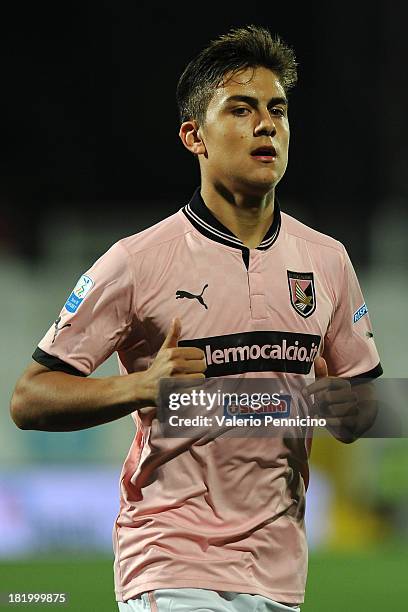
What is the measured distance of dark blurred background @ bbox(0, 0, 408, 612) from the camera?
31.8 ft

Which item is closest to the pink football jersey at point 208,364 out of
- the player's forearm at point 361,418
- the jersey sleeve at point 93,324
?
the jersey sleeve at point 93,324

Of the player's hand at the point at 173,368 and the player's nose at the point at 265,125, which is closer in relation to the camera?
the player's hand at the point at 173,368

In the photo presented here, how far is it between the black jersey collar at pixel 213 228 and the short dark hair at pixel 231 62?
0.24 metres

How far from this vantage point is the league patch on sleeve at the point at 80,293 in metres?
2.85

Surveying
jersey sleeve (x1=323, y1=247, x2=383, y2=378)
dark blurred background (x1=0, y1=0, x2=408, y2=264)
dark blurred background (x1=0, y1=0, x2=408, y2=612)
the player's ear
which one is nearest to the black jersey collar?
the player's ear

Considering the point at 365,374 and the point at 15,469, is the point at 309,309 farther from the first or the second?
the point at 15,469

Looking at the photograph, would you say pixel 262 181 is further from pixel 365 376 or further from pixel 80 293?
pixel 365 376

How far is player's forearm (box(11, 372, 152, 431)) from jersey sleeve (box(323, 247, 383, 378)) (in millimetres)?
727

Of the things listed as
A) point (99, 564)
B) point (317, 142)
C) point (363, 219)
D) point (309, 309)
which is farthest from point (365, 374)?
point (317, 142)

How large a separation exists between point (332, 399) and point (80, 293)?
70 centimetres

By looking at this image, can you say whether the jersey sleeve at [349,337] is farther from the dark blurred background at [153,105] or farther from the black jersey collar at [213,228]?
the dark blurred background at [153,105]

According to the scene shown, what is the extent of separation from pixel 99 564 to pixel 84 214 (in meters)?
6.03

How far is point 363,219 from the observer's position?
12.5 m

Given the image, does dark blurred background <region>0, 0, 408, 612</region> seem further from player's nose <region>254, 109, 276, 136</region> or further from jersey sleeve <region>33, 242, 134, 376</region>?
player's nose <region>254, 109, 276, 136</region>
